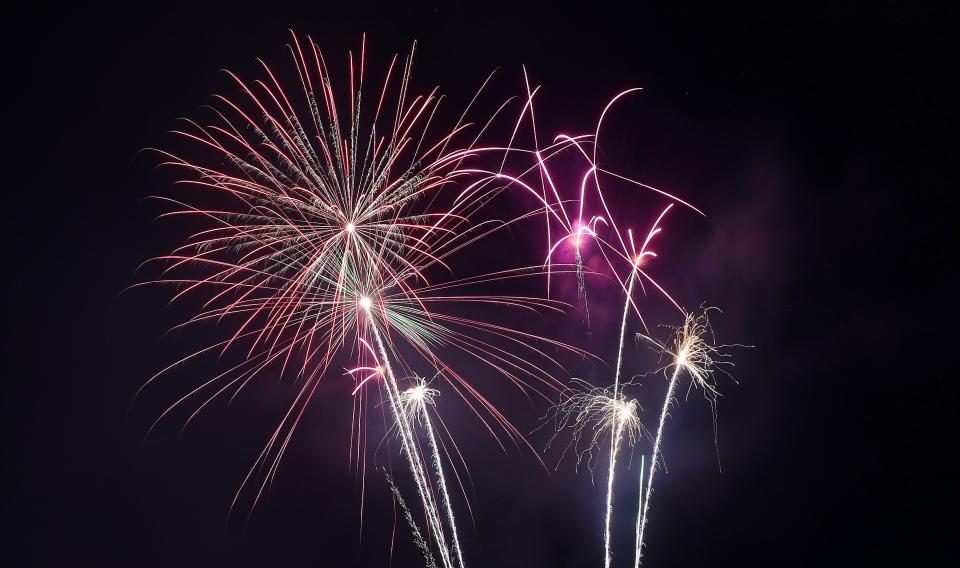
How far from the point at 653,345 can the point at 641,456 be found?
2073 millimetres

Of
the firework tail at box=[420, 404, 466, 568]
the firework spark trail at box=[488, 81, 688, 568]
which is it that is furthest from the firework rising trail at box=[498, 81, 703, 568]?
the firework tail at box=[420, 404, 466, 568]

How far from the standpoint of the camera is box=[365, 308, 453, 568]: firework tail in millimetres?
9157

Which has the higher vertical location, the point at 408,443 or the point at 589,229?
the point at 589,229

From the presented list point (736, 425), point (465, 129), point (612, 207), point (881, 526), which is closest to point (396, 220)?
point (465, 129)

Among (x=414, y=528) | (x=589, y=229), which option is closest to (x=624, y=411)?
(x=589, y=229)

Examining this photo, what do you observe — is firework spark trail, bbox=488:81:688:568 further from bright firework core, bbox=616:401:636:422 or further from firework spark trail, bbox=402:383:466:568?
firework spark trail, bbox=402:383:466:568

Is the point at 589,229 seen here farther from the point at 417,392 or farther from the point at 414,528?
the point at 414,528

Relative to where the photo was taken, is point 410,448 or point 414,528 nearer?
point 410,448

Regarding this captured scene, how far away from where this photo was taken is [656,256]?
12.6m

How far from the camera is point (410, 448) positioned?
9.86m

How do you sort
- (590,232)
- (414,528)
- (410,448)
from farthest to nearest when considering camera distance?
1. (414,528)
2. (410,448)
3. (590,232)

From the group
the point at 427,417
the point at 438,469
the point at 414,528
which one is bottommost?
the point at 414,528

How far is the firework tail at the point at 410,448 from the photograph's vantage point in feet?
30.0

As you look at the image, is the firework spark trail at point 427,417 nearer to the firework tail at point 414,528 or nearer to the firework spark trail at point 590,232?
the firework tail at point 414,528
